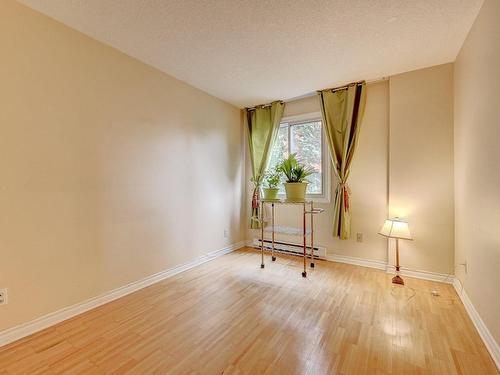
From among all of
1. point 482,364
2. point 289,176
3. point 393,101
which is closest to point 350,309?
point 482,364

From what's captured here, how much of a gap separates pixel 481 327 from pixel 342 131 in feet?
7.81

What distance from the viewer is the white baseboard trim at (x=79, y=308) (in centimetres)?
165

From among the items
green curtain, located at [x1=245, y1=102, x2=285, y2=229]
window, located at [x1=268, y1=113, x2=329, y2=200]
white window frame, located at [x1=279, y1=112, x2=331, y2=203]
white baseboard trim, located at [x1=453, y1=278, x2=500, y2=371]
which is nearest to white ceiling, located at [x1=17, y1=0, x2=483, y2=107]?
white window frame, located at [x1=279, y1=112, x2=331, y2=203]

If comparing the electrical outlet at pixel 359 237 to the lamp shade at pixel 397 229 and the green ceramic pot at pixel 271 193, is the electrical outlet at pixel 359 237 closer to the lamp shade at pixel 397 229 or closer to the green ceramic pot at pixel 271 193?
the lamp shade at pixel 397 229

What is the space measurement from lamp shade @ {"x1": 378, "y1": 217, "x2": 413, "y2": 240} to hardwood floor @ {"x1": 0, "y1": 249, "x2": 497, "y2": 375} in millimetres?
542

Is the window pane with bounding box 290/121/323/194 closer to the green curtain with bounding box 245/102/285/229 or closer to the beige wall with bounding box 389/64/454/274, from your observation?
the green curtain with bounding box 245/102/285/229

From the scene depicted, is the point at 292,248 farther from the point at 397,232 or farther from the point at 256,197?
the point at 397,232

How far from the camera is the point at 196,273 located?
289 cm

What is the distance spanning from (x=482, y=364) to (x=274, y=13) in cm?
278

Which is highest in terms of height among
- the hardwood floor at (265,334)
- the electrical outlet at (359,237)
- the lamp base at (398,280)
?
the electrical outlet at (359,237)

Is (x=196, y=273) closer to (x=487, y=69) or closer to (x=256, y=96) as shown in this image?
(x=256, y=96)

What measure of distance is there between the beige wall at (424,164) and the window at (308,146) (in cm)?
91

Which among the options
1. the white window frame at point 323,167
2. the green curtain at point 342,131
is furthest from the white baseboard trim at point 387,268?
the white window frame at point 323,167

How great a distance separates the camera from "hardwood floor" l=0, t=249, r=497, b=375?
141 cm
